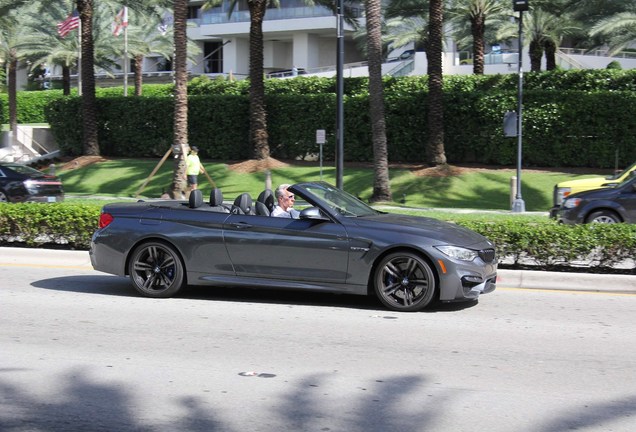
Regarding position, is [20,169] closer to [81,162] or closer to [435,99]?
[81,162]

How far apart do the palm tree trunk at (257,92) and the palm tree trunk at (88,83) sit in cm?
707

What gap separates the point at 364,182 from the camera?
29.9 m

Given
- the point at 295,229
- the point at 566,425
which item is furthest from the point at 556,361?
the point at 295,229

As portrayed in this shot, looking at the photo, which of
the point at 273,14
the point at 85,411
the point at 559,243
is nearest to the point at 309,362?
the point at 85,411

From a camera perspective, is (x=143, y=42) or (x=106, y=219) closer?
(x=106, y=219)

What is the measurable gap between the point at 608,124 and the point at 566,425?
26.3m

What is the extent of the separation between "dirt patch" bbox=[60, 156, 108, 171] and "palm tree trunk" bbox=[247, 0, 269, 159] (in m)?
7.22

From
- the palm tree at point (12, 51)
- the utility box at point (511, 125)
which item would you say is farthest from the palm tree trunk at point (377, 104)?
the palm tree at point (12, 51)

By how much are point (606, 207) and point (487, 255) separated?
7068mm

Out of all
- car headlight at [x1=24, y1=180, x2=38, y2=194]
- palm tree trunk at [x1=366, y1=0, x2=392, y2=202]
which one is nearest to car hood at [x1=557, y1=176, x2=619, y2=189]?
palm tree trunk at [x1=366, y1=0, x2=392, y2=202]

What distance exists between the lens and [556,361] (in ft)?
23.4

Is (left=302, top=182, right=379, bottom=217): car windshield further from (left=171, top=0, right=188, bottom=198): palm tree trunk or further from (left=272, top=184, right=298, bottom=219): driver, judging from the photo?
(left=171, top=0, right=188, bottom=198): palm tree trunk

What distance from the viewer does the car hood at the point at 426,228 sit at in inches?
351

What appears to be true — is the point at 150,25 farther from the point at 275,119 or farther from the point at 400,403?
the point at 400,403
